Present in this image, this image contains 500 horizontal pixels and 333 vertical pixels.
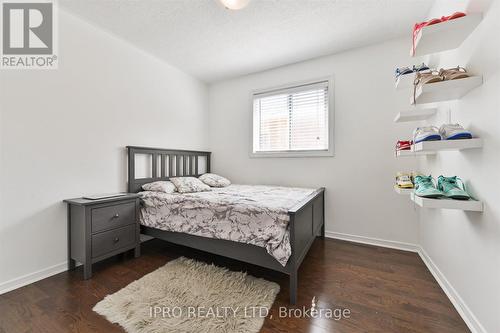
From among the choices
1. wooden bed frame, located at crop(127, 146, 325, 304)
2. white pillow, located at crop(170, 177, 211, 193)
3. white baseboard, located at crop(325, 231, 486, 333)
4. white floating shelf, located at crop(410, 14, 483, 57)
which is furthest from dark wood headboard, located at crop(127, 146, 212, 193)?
white floating shelf, located at crop(410, 14, 483, 57)

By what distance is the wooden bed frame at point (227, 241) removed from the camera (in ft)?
5.17

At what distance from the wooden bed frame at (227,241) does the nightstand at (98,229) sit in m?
0.26

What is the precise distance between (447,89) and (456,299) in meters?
1.45

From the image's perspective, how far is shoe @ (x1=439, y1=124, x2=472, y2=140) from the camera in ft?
4.07

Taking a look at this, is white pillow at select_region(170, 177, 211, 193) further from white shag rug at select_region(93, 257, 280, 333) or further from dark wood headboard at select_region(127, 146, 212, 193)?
white shag rug at select_region(93, 257, 280, 333)

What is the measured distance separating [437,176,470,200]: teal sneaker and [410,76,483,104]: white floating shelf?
57 centimetres

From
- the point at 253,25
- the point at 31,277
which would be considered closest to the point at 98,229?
the point at 31,277

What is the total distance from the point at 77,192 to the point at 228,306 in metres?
1.87

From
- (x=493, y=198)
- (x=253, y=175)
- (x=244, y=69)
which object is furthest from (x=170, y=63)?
(x=493, y=198)

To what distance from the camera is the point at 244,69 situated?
3.28m

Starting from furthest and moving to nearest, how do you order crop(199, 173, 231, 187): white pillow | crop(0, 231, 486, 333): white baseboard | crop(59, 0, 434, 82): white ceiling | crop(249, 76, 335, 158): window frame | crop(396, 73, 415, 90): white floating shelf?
crop(199, 173, 231, 187): white pillow, crop(249, 76, 335, 158): window frame, crop(59, 0, 434, 82): white ceiling, crop(396, 73, 415, 90): white floating shelf, crop(0, 231, 486, 333): white baseboard

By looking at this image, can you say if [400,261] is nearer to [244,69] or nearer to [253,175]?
[253,175]

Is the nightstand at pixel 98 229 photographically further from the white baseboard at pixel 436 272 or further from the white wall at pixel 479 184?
the white wall at pixel 479 184
